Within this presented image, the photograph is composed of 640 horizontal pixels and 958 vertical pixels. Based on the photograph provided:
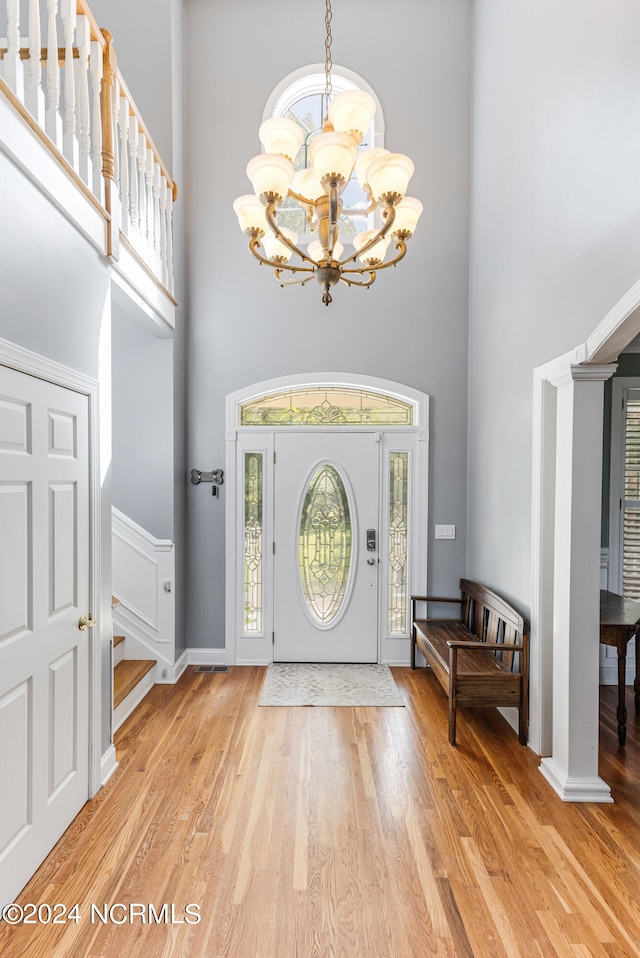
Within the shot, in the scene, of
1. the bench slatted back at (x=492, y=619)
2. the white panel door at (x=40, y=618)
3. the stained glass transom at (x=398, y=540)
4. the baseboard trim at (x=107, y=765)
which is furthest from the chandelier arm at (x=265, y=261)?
the baseboard trim at (x=107, y=765)

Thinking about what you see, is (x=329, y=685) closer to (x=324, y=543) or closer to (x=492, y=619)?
(x=324, y=543)

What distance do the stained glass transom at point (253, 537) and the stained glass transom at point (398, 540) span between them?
113cm

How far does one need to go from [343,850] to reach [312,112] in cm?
538

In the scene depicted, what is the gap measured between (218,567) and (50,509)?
95.8 inches

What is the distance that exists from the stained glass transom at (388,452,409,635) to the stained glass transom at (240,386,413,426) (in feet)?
1.20

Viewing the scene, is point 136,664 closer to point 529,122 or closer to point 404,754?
point 404,754

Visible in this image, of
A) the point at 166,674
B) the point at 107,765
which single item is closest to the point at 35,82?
the point at 107,765

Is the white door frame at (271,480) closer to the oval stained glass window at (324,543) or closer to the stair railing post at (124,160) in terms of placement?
the oval stained glass window at (324,543)

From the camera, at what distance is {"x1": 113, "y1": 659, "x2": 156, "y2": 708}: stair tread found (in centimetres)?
359

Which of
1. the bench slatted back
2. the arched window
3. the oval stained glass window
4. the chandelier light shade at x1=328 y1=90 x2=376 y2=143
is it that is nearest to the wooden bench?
the bench slatted back

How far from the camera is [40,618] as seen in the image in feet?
7.42

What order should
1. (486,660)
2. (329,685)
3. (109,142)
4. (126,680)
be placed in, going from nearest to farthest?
1. (109,142)
2. (486,660)
3. (126,680)
4. (329,685)

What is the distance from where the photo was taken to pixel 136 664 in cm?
417

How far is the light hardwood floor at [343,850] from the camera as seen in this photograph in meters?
1.92
